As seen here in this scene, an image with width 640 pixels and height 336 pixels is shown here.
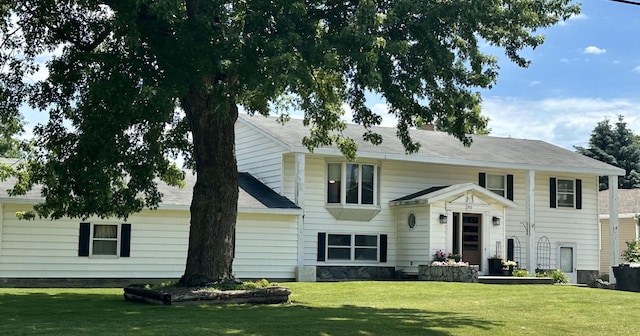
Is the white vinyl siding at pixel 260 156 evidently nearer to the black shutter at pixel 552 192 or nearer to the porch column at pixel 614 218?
the black shutter at pixel 552 192

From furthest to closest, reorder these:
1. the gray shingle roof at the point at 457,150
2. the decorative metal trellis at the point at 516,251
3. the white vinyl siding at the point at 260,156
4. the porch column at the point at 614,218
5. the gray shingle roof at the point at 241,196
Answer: the porch column at the point at 614,218
the decorative metal trellis at the point at 516,251
the gray shingle roof at the point at 457,150
the white vinyl siding at the point at 260,156
the gray shingle roof at the point at 241,196

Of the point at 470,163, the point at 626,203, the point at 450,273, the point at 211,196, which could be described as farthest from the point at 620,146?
the point at 211,196

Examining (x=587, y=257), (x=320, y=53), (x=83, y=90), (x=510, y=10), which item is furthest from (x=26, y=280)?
Answer: (x=587, y=257)

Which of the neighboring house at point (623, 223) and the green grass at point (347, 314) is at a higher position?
the neighboring house at point (623, 223)

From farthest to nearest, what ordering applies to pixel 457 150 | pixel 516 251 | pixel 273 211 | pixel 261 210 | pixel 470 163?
1. pixel 516 251
2. pixel 457 150
3. pixel 470 163
4. pixel 273 211
5. pixel 261 210

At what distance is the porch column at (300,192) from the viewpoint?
2733cm

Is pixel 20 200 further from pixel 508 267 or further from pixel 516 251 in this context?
pixel 516 251

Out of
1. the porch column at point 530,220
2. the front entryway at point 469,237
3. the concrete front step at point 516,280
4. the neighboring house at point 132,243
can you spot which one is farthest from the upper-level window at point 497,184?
the neighboring house at point 132,243

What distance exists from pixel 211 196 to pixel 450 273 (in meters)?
12.0

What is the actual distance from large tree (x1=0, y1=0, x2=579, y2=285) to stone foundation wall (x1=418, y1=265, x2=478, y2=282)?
8.57m

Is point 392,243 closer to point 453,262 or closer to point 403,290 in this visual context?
point 453,262

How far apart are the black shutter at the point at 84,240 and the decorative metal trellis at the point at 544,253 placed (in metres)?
17.6

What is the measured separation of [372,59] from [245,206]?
12.8 meters

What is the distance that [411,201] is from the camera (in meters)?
28.7
